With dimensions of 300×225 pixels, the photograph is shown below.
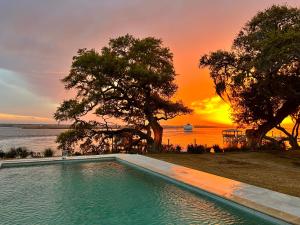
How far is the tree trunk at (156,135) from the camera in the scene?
2172 cm

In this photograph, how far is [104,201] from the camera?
8789 millimetres

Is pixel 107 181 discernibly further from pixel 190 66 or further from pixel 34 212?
pixel 190 66

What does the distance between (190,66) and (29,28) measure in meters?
10.5

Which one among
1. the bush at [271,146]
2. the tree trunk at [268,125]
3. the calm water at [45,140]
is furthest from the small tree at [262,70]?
the calm water at [45,140]

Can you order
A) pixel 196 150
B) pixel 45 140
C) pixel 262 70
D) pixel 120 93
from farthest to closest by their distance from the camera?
1. pixel 45 140
2. pixel 120 93
3. pixel 196 150
4. pixel 262 70

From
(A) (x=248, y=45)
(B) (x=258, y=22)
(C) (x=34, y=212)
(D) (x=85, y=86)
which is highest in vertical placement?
(B) (x=258, y=22)

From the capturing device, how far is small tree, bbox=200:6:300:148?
14.2m

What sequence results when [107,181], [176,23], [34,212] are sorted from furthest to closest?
[176,23]
[107,181]
[34,212]

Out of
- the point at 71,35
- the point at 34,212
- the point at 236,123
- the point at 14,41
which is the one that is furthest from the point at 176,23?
the point at 34,212

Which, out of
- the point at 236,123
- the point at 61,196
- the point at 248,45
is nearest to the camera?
the point at 61,196

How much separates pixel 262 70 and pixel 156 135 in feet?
29.8

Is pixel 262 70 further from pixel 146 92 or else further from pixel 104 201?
pixel 104 201

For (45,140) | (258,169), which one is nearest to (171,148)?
(258,169)

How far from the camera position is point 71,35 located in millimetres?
21469
